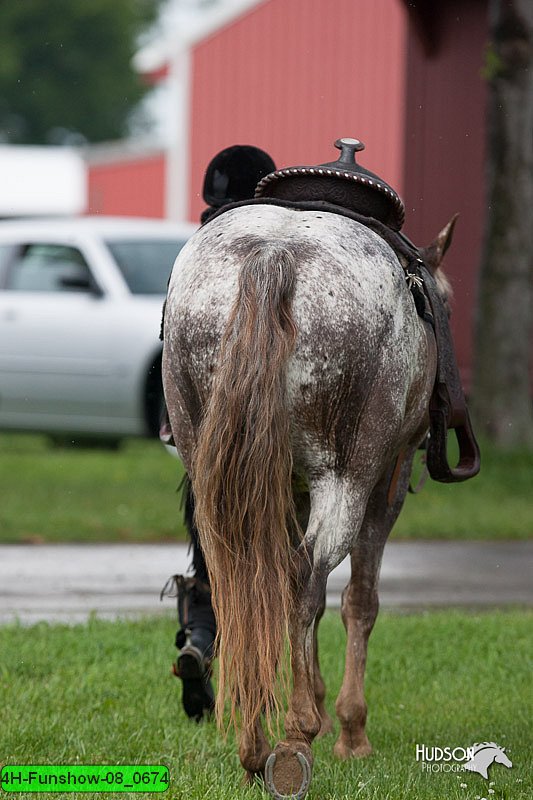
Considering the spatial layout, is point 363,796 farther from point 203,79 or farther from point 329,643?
point 203,79

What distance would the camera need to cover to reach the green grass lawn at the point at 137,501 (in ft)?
30.4

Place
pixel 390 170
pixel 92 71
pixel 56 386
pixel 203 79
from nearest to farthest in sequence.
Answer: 1. pixel 56 386
2. pixel 390 170
3. pixel 203 79
4. pixel 92 71

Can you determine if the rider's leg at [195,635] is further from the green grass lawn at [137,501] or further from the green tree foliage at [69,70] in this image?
the green tree foliage at [69,70]

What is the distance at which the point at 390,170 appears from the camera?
20.3m

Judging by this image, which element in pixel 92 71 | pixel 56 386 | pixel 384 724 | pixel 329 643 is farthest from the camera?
pixel 92 71

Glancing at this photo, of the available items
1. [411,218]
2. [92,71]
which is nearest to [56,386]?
[411,218]

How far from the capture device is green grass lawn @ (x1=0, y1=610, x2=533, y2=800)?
4.16 meters

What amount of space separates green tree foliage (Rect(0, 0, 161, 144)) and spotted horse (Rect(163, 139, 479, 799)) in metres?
52.9

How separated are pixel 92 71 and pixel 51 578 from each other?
167 feet

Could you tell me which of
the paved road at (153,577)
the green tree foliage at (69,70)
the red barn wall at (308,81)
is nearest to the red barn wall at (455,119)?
Result: the red barn wall at (308,81)

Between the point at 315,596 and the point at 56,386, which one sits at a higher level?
the point at 315,596

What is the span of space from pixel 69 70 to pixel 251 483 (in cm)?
5531

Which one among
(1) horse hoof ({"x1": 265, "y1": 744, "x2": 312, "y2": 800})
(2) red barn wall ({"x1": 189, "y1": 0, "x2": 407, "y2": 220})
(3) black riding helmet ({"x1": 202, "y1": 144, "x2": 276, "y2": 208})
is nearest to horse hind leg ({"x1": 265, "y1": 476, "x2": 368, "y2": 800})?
(1) horse hoof ({"x1": 265, "y1": 744, "x2": 312, "y2": 800})

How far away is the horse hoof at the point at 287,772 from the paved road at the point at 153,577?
308 centimetres
